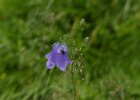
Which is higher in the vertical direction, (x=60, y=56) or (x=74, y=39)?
(x=74, y=39)

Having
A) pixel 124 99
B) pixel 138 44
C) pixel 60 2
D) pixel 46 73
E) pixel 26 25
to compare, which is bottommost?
pixel 124 99

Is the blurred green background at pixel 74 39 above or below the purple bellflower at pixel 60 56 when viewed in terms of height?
above

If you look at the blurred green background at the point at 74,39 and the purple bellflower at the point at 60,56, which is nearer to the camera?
the purple bellflower at the point at 60,56

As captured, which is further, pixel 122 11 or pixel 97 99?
pixel 122 11

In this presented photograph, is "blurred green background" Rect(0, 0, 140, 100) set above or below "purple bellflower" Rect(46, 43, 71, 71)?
above

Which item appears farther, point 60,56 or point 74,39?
point 74,39

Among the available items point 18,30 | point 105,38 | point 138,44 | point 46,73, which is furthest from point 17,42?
point 138,44

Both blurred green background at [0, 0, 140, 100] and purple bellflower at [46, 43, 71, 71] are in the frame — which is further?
blurred green background at [0, 0, 140, 100]

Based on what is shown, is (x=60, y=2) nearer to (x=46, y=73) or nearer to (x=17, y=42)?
(x=17, y=42)
